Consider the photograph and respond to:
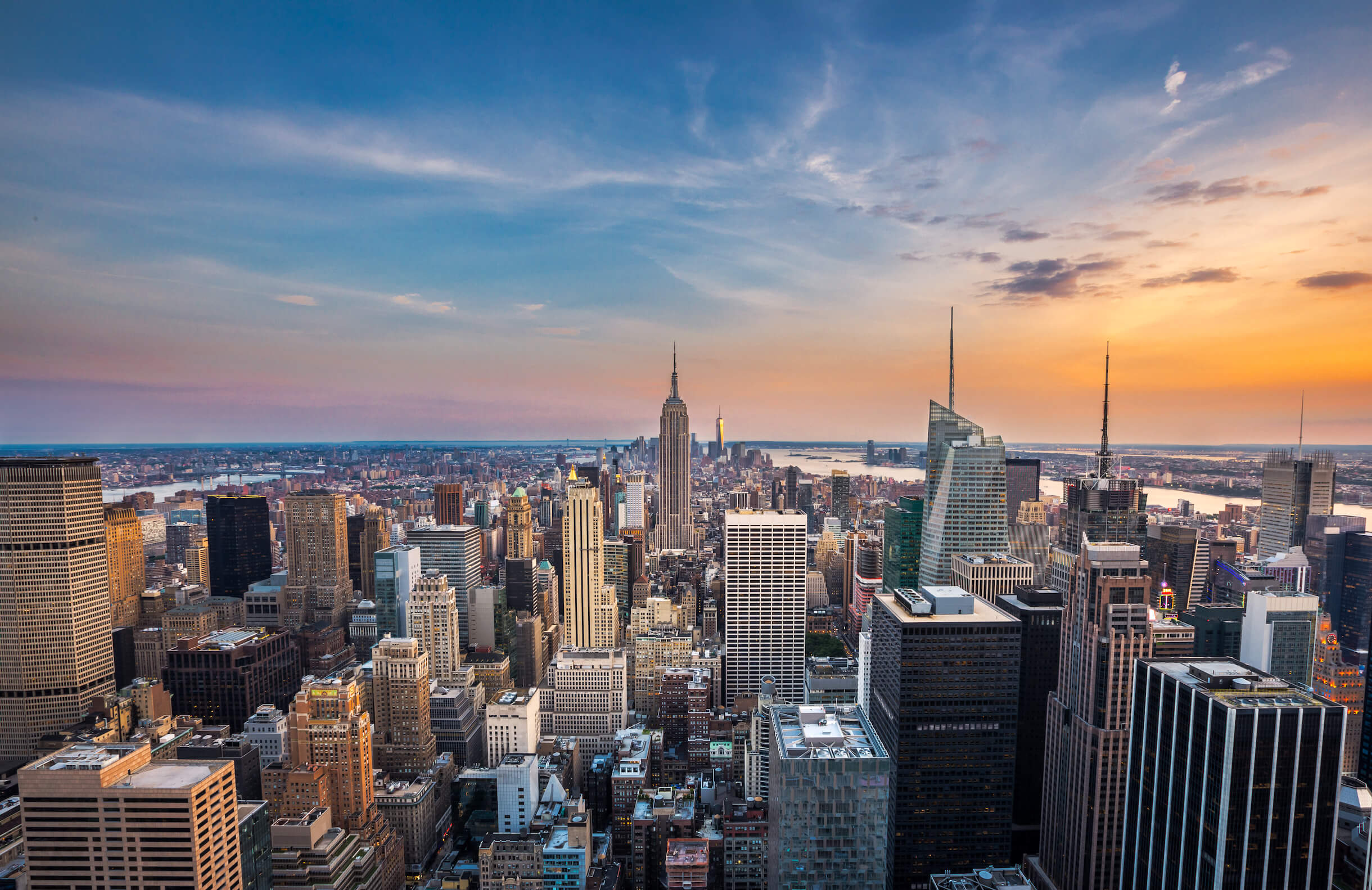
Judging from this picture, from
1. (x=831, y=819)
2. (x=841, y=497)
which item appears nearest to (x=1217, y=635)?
(x=831, y=819)

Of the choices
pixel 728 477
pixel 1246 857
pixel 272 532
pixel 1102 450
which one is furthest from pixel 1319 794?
pixel 728 477

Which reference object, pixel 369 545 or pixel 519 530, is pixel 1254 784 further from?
pixel 369 545

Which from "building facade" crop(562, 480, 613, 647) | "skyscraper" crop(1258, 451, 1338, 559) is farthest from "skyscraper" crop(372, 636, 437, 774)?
"skyscraper" crop(1258, 451, 1338, 559)

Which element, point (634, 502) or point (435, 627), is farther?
point (634, 502)

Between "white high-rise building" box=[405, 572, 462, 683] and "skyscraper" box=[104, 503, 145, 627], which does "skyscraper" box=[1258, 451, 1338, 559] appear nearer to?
"white high-rise building" box=[405, 572, 462, 683]

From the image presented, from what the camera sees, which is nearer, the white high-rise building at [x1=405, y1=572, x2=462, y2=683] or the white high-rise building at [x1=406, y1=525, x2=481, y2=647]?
the white high-rise building at [x1=405, y1=572, x2=462, y2=683]

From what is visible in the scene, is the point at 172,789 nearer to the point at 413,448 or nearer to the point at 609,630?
the point at 609,630
